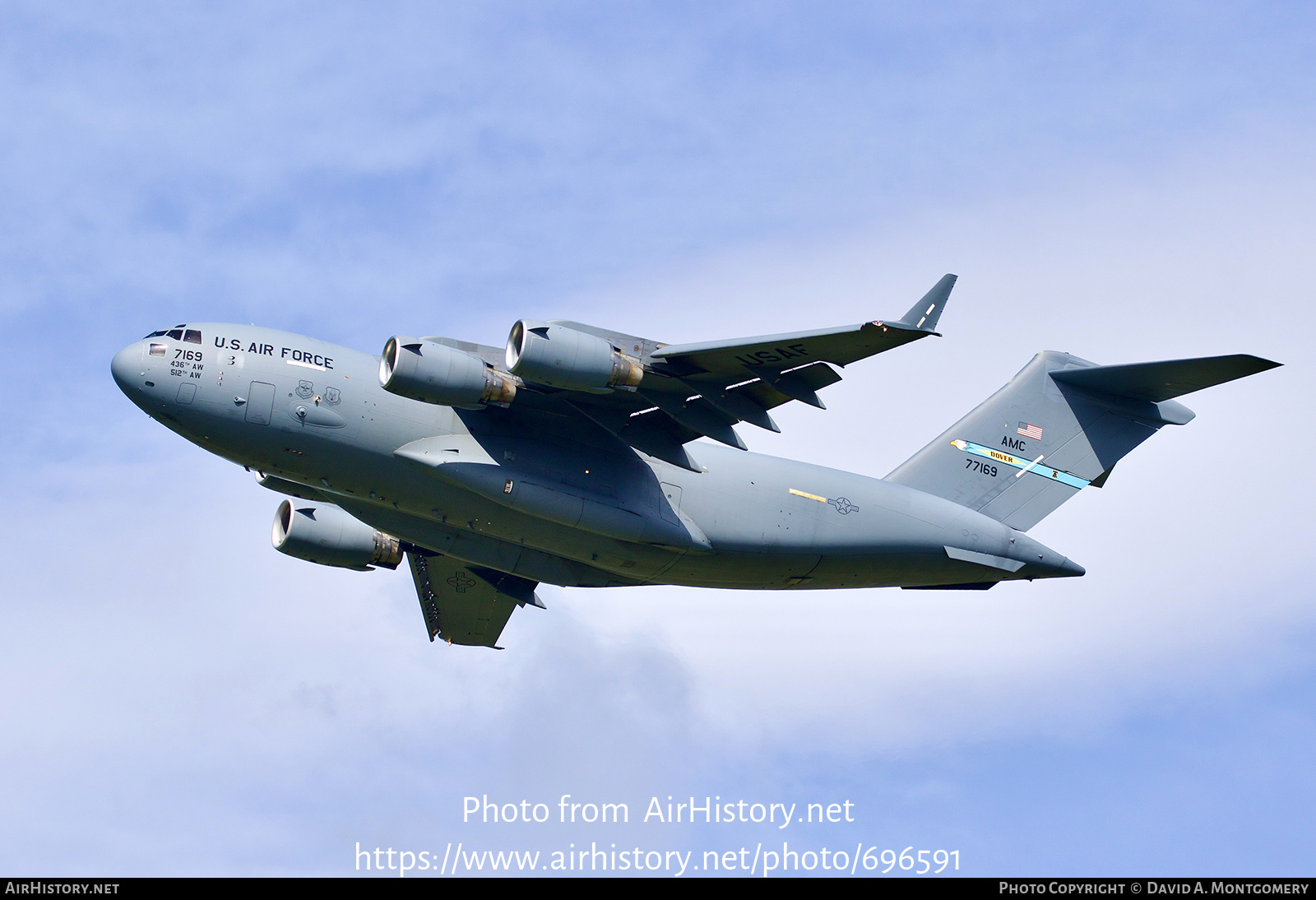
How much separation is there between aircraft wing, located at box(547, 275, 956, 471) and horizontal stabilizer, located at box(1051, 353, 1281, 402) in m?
5.36

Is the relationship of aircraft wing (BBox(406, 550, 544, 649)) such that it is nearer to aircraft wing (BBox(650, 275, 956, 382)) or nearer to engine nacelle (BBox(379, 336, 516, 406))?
engine nacelle (BBox(379, 336, 516, 406))

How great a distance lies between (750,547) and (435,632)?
6975 millimetres

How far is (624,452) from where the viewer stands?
17766 millimetres

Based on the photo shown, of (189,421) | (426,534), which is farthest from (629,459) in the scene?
(189,421)

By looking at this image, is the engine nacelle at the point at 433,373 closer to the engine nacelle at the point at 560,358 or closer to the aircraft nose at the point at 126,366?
the engine nacelle at the point at 560,358

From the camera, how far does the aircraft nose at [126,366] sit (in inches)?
625

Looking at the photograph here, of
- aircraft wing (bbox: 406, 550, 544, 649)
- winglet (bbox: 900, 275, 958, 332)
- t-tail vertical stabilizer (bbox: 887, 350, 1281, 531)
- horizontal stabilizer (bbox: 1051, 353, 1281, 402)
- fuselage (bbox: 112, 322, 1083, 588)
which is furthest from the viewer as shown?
aircraft wing (bbox: 406, 550, 544, 649)

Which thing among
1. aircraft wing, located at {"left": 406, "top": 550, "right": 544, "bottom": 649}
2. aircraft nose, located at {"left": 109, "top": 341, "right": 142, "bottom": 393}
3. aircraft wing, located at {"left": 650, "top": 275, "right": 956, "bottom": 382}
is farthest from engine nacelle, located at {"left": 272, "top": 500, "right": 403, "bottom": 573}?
aircraft wing, located at {"left": 650, "top": 275, "right": 956, "bottom": 382}

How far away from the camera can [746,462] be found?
61.7 ft

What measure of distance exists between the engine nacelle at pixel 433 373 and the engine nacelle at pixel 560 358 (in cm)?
59

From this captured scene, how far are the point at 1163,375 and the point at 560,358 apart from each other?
9841 millimetres

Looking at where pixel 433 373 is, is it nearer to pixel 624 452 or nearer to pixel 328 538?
pixel 624 452

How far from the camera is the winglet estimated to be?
15219 mm
